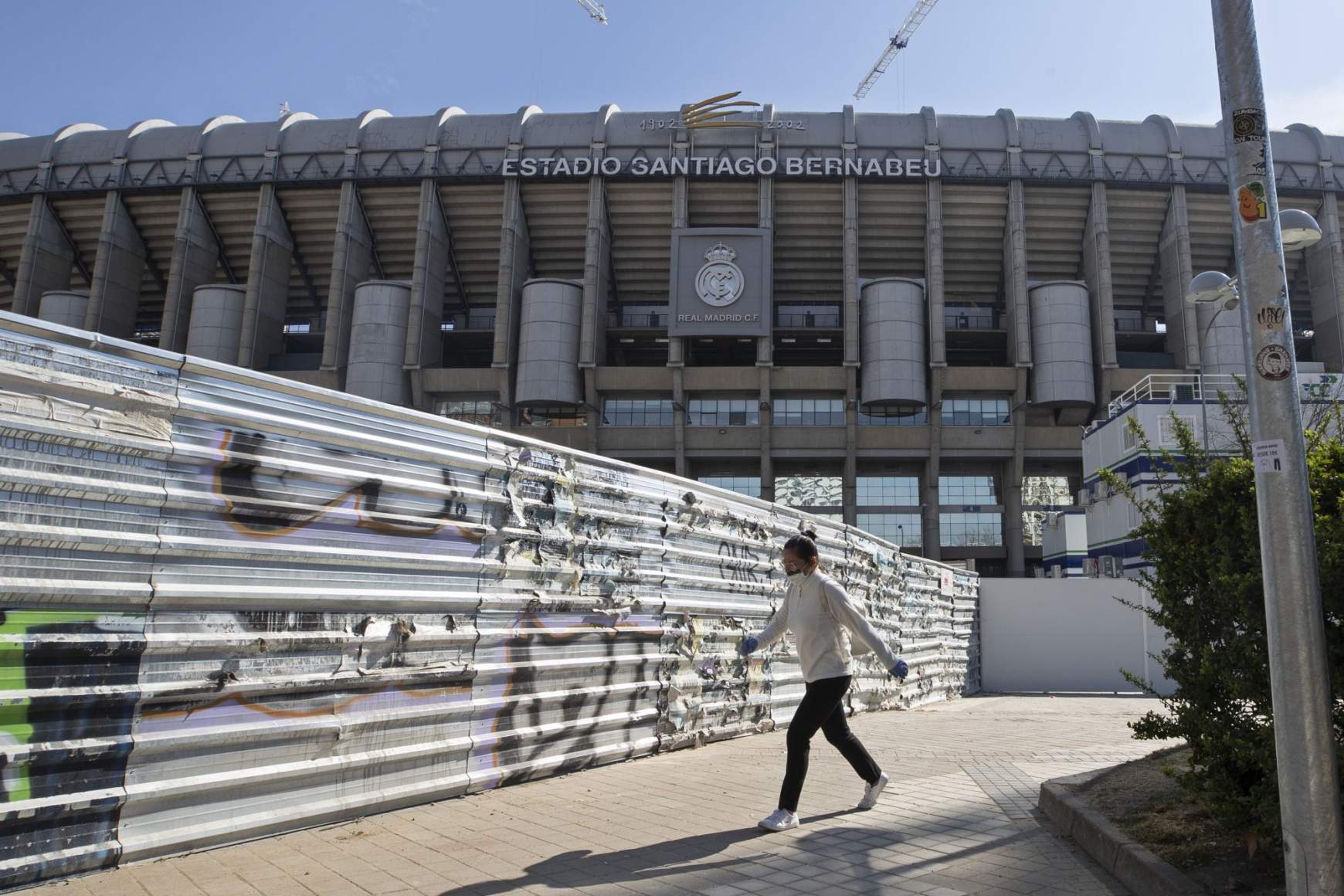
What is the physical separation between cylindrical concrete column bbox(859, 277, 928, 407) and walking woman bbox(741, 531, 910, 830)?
3649 cm

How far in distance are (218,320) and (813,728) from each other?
45.3 meters

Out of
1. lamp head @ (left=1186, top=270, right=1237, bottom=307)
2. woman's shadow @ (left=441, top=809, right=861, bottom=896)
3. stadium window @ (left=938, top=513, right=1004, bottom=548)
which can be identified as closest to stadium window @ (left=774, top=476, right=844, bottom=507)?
stadium window @ (left=938, top=513, right=1004, bottom=548)

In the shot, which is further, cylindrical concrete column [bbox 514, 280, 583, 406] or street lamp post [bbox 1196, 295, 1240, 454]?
cylindrical concrete column [bbox 514, 280, 583, 406]

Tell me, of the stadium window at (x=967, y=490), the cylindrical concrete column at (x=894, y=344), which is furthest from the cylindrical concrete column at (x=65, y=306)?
the stadium window at (x=967, y=490)

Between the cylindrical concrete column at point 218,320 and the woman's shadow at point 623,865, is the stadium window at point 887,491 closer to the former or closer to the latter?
the cylindrical concrete column at point 218,320

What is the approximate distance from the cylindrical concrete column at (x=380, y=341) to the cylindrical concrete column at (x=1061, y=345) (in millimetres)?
30076

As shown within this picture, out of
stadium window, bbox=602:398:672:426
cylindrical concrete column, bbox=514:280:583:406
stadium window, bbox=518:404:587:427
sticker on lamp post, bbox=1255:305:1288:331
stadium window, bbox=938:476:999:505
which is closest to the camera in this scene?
sticker on lamp post, bbox=1255:305:1288:331

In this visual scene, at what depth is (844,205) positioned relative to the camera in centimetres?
4169

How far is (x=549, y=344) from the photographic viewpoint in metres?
41.2

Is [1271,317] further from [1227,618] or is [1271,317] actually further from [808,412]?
[808,412]

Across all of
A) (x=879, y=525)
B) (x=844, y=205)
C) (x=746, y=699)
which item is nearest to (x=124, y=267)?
(x=844, y=205)

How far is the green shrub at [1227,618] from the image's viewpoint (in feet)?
10.6

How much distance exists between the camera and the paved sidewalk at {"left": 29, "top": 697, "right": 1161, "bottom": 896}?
3.57 m

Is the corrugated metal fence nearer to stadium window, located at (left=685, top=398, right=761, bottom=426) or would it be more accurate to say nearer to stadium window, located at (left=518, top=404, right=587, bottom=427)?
stadium window, located at (left=685, top=398, right=761, bottom=426)
